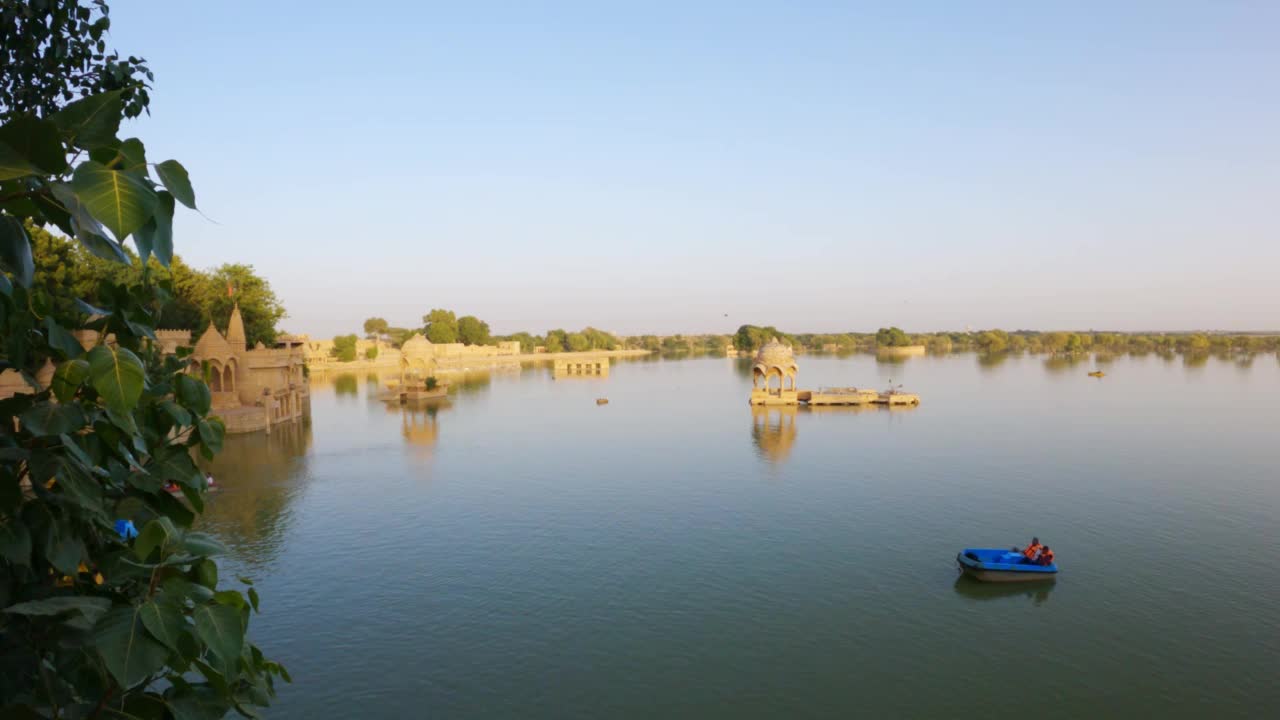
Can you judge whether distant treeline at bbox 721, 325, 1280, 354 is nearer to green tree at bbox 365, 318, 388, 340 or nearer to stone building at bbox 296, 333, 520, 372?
stone building at bbox 296, 333, 520, 372

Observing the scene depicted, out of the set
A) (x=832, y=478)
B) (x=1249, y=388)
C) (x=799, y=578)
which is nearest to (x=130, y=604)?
(x=799, y=578)

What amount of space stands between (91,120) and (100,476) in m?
1.37

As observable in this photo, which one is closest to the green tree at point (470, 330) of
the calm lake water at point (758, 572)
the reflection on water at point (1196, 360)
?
the calm lake water at point (758, 572)

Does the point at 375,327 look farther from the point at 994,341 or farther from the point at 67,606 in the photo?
the point at 67,606

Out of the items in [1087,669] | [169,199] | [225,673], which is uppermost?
[169,199]

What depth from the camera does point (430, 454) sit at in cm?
3550

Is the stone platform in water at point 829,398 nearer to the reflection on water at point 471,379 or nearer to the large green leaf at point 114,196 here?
the reflection on water at point 471,379

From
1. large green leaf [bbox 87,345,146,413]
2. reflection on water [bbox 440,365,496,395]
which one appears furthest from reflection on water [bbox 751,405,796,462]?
large green leaf [bbox 87,345,146,413]

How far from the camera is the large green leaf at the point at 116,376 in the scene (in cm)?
184

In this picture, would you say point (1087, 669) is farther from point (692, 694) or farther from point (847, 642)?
point (692, 694)

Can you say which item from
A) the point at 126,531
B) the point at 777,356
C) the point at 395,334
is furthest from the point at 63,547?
the point at 395,334

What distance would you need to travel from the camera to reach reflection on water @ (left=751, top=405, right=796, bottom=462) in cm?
3525

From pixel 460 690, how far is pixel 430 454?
78.8ft

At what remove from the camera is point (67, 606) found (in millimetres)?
1854
